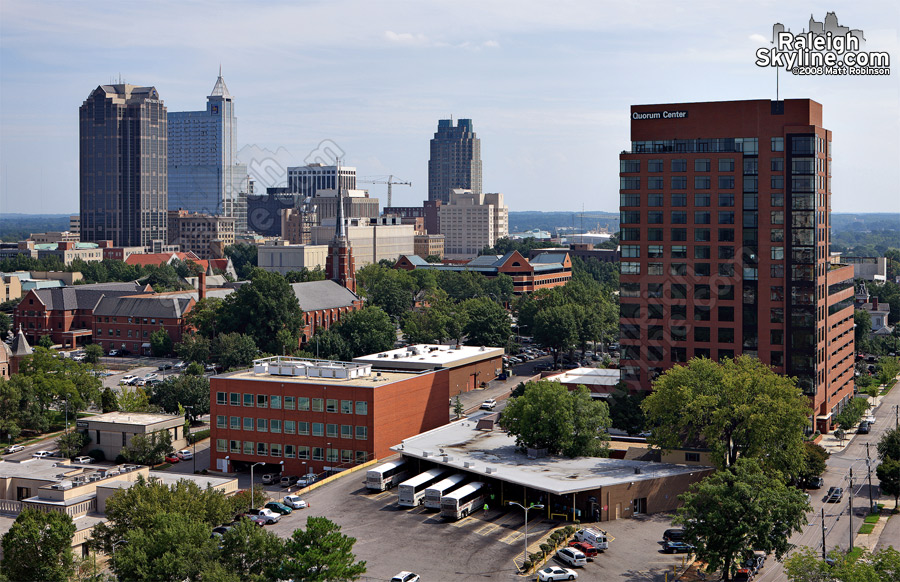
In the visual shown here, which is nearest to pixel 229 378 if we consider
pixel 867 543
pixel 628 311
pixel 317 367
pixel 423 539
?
pixel 317 367

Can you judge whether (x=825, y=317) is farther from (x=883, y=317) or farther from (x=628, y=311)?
(x=883, y=317)

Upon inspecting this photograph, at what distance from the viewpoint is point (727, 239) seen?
105 metres

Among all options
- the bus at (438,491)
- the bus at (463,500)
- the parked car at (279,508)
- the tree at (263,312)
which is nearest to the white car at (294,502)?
the parked car at (279,508)

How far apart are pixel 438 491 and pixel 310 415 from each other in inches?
857

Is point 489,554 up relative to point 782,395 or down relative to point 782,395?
down

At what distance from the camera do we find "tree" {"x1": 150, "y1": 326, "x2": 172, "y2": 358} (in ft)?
562

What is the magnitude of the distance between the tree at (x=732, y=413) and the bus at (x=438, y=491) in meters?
17.8

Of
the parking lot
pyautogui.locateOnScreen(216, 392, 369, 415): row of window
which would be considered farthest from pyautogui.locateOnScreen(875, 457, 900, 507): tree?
pyautogui.locateOnScreen(216, 392, 369, 415): row of window

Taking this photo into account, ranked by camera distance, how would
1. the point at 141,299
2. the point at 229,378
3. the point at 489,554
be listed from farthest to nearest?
the point at 141,299 < the point at 229,378 < the point at 489,554

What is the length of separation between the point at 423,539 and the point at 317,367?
3175cm

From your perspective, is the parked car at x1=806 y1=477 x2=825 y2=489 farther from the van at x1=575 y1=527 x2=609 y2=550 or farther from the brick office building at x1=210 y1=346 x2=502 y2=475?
the brick office building at x1=210 y1=346 x2=502 y2=475

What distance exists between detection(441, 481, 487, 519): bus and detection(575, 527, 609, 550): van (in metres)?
9.31

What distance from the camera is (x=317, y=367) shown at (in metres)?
100

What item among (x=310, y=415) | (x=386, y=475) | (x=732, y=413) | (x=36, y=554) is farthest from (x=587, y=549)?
(x=310, y=415)
